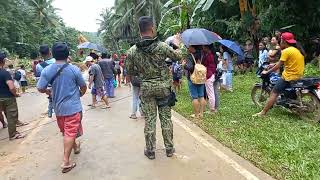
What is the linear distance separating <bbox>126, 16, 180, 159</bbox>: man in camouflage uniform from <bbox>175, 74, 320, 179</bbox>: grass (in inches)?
51.1

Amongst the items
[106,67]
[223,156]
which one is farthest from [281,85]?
[106,67]

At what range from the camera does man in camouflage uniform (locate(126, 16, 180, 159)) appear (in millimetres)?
6051

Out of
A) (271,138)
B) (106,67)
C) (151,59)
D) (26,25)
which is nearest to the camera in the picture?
(151,59)

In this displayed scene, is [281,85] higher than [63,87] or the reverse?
the reverse

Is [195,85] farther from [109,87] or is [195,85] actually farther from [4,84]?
[109,87]

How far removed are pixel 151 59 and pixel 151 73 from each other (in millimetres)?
204

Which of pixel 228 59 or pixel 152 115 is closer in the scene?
pixel 152 115

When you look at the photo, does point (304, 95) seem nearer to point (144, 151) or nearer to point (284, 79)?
point (284, 79)

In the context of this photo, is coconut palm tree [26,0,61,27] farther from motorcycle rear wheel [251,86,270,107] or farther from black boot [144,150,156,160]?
black boot [144,150,156,160]

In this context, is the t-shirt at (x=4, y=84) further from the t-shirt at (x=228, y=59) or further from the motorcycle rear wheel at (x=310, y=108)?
the t-shirt at (x=228, y=59)

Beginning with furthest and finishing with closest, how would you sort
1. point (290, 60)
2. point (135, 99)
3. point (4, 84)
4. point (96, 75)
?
1. point (96, 75)
2. point (135, 99)
3. point (4, 84)
4. point (290, 60)

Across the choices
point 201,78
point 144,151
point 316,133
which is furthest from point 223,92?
point 144,151

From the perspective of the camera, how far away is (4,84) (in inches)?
344

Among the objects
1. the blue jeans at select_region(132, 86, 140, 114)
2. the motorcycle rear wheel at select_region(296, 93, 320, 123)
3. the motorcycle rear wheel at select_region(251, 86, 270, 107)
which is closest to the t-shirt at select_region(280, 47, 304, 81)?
the motorcycle rear wheel at select_region(296, 93, 320, 123)
